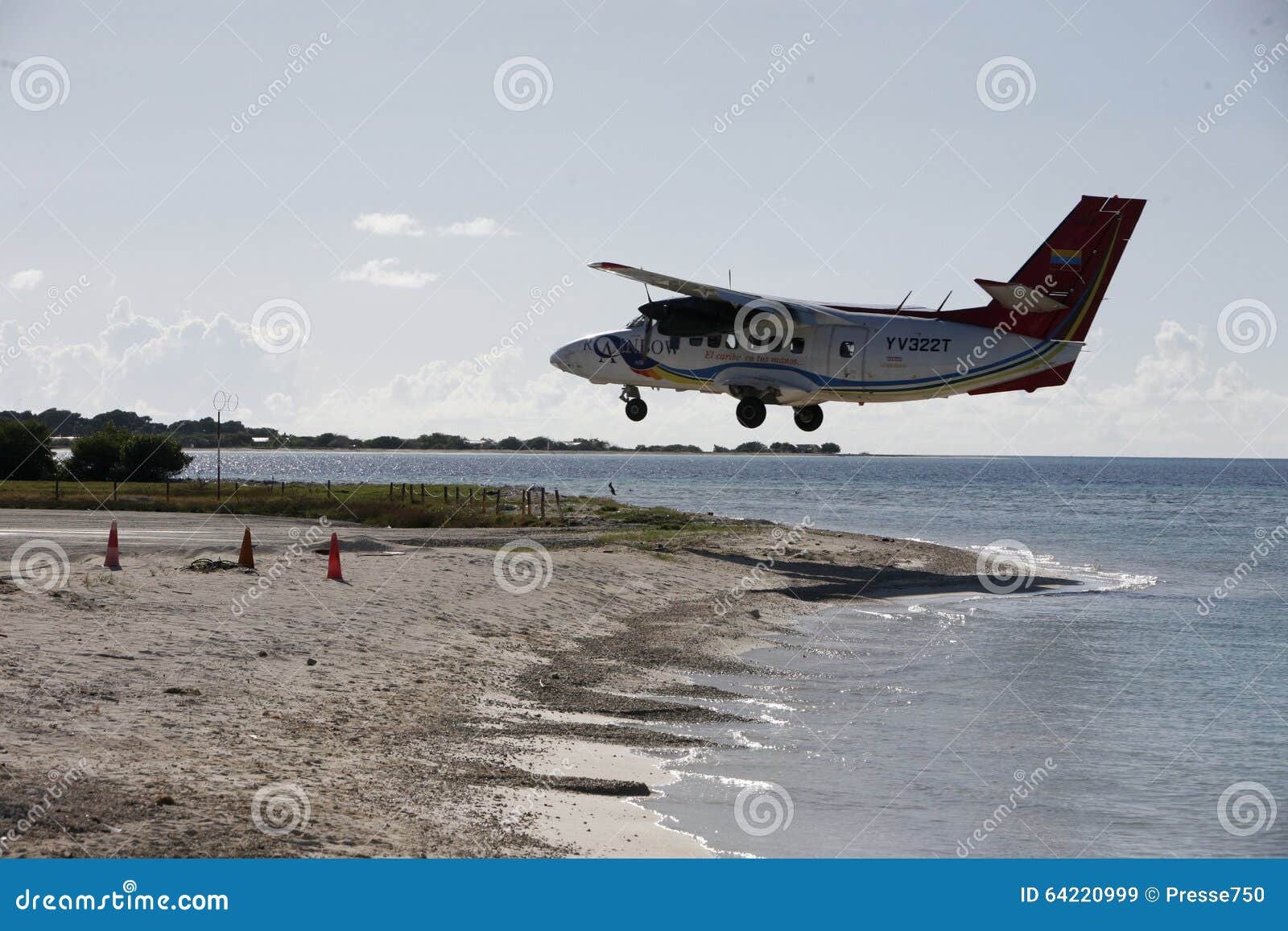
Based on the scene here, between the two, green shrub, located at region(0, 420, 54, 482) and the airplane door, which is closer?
the airplane door

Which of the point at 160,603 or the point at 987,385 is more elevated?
the point at 987,385

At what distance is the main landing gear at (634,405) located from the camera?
37.0 metres

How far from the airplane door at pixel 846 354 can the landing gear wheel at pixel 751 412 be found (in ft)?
7.24

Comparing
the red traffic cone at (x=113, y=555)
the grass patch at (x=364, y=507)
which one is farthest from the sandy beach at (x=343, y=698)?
the grass patch at (x=364, y=507)

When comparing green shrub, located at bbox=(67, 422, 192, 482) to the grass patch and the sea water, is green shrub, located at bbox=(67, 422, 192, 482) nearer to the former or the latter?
the grass patch

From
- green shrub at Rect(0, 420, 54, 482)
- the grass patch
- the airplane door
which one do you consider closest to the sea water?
the airplane door

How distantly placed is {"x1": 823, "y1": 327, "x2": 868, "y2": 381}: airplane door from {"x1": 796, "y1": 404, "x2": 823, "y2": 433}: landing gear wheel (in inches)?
77.0

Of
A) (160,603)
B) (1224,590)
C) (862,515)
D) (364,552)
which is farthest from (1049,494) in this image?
(160,603)

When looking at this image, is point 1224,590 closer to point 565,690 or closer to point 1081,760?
point 1081,760

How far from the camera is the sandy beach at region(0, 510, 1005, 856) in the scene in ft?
36.1

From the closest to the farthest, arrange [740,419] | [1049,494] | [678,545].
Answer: [740,419] < [678,545] < [1049,494]

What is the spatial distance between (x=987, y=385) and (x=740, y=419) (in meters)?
6.92

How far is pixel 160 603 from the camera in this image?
20.2 metres

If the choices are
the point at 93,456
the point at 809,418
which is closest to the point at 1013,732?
the point at 809,418
